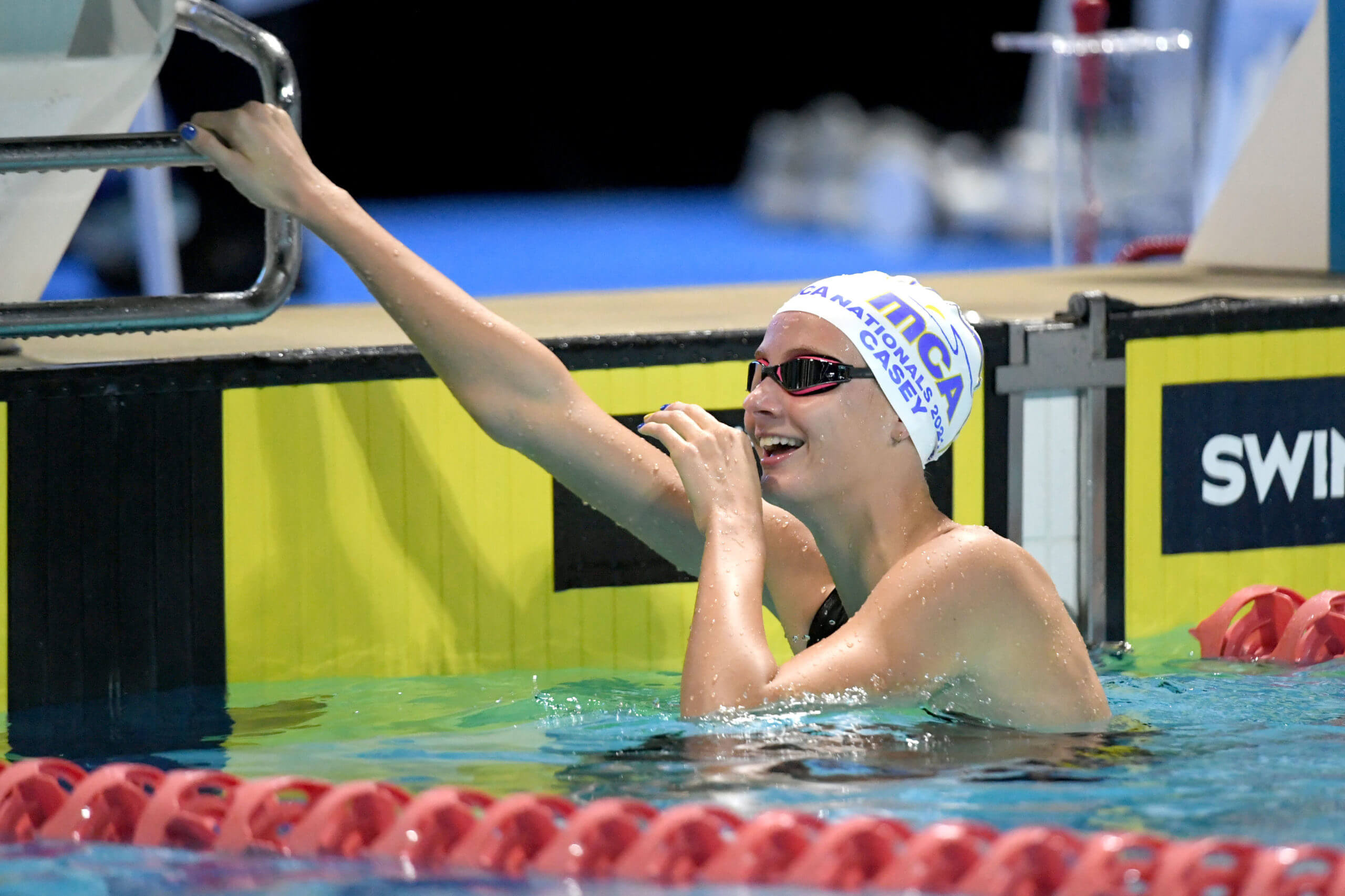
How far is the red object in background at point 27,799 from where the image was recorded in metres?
2.46

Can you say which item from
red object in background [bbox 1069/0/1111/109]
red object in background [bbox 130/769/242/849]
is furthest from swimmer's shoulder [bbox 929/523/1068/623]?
red object in background [bbox 1069/0/1111/109]

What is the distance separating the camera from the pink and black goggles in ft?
8.89

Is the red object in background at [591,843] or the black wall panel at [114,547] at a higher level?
the black wall panel at [114,547]

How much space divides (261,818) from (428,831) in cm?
25

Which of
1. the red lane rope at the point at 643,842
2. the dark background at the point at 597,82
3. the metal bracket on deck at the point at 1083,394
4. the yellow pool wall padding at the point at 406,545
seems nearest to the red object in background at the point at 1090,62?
the metal bracket on deck at the point at 1083,394

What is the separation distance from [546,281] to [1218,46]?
566 cm

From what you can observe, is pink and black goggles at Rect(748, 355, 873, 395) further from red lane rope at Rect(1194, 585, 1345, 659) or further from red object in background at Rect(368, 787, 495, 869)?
red lane rope at Rect(1194, 585, 1345, 659)

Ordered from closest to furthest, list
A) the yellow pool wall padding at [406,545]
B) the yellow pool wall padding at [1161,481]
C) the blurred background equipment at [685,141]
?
1. the yellow pool wall padding at [406,545]
2. the yellow pool wall padding at [1161,481]
3. the blurred background equipment at [685,141]

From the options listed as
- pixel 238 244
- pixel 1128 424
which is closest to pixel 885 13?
pixel 238 244

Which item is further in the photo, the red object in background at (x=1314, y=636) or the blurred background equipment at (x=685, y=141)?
the blurred background equipment at (x=685, y=141)

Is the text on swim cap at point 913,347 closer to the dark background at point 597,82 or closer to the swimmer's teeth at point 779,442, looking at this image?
the swimmer's teeth at point 779,442

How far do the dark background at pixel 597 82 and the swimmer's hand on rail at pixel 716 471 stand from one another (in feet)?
43.2

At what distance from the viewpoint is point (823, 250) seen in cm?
1619

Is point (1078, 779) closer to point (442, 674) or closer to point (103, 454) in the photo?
point (442, 674)
